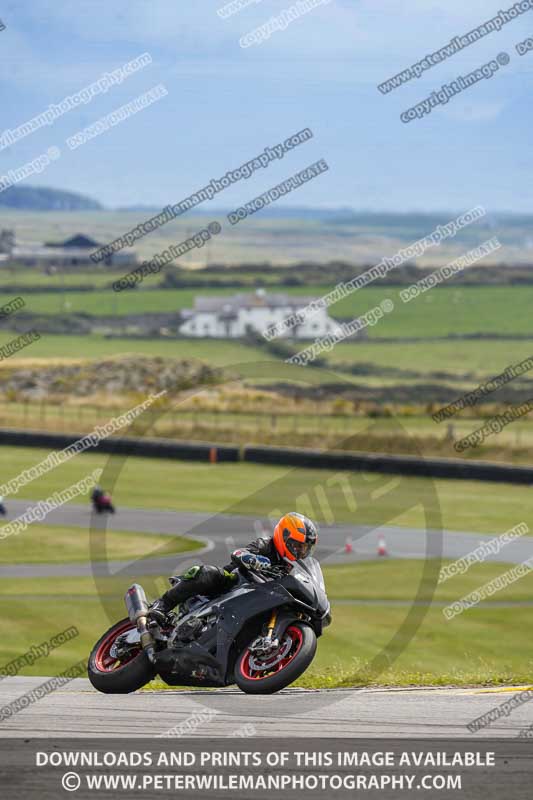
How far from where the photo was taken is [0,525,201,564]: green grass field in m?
33.3

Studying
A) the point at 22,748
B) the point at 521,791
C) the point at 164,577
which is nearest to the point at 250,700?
the point at 22,748

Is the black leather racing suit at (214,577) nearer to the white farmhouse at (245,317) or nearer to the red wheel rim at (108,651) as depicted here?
the red wheel rim at (108,651)

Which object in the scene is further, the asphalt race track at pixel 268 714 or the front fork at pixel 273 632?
the front fork at pixel 273 632

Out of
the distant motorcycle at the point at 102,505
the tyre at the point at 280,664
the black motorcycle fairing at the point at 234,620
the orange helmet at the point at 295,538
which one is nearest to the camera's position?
the tyre at the point at 280,664

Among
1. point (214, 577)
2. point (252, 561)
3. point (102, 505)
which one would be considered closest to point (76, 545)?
point (102, 505)

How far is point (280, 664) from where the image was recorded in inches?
394

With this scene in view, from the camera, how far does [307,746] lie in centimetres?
875

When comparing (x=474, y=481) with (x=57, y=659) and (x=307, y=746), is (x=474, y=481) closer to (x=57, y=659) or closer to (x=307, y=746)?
(x=57, y=659)

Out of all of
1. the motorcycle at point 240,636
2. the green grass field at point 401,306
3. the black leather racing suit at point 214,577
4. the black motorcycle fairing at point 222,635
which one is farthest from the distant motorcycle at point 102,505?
the green grass field at point 401,306

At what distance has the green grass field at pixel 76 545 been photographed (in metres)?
33.3

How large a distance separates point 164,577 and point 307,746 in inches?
835

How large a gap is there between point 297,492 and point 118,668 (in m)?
36.0

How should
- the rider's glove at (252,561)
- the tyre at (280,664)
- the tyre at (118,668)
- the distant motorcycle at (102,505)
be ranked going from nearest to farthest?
the tyre at (280,664) → the rider's glove at (252,561) → the tyre at (118,668) → the distant motorcycle at (102,505)

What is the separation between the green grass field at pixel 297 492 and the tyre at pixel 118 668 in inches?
1138
